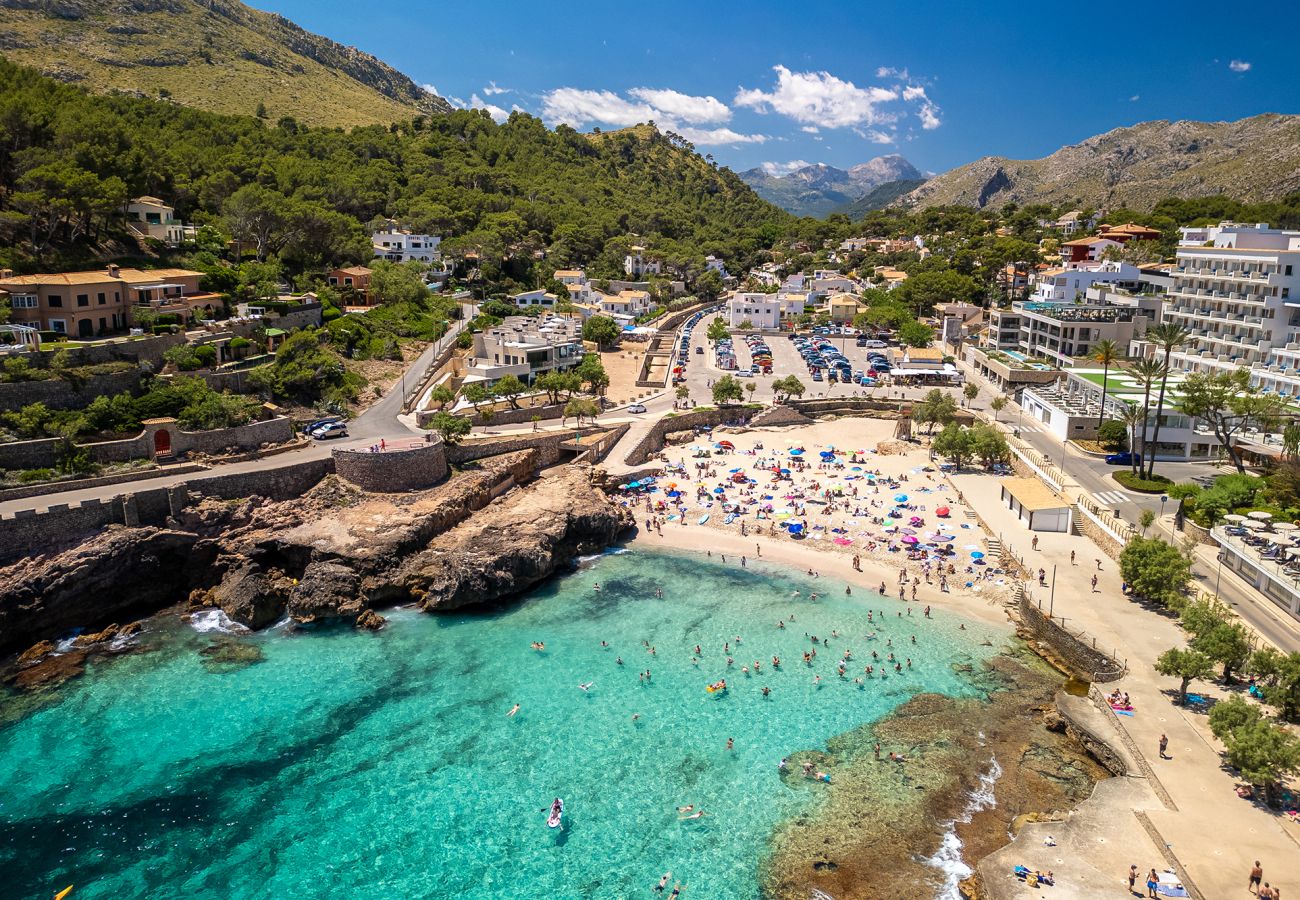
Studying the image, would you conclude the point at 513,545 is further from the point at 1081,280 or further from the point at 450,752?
the point at 1081,280

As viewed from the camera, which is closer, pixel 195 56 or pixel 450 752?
pixel 450 752

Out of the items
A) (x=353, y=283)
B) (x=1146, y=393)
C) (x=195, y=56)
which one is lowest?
(x=1146, y=393)

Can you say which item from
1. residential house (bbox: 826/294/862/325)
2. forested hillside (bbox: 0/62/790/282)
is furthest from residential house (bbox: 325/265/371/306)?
residential house (bbox: 826/294/862/325)

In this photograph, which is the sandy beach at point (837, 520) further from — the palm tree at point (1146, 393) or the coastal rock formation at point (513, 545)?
the palm tree at point (1146, 393)

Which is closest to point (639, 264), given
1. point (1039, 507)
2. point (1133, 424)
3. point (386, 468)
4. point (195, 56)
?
point (386, 468)

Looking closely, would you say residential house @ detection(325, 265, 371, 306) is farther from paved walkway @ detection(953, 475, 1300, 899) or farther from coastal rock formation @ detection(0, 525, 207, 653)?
paved walkway @ detection(953, 475, 1300, 899)

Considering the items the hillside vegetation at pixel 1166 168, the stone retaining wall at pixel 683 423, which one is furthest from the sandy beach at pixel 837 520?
the hillside vegetation at pixel 1166 168

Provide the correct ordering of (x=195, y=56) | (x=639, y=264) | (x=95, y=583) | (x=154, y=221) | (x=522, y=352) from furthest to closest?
(x=195, y=56) < (x=639, y=264) < (x=154, y=221) < (x=522, y=352) < (x=95, y=583)
